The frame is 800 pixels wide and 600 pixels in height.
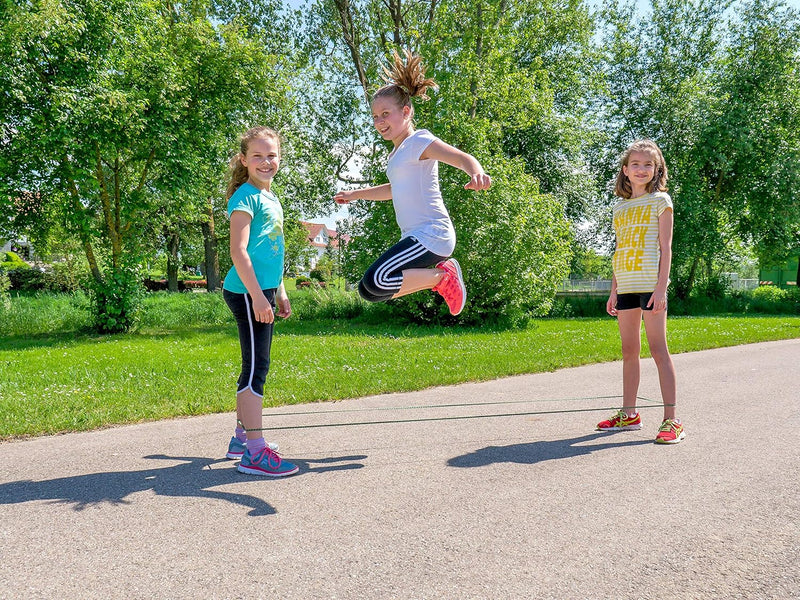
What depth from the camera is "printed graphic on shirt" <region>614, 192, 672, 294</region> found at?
179 inches

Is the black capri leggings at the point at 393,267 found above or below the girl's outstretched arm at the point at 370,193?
below

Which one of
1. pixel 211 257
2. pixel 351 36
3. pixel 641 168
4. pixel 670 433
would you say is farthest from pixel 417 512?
pixel 211 257

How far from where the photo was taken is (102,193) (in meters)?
14.3

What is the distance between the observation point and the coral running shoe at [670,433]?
4.23 metres

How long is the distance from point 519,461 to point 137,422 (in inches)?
128

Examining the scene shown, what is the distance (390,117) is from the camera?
423 cm

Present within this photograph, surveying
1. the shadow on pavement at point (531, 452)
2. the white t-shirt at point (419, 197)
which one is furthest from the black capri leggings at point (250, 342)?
the shadow on pavement at point (531, 452)

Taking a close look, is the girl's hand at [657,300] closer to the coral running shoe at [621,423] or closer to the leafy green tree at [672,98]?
the coral running shoe at [621,423]

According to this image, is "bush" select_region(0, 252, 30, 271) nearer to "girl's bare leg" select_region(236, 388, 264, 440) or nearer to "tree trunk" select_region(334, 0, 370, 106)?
"tree trunk" select_region(334, 0, 370, 106)

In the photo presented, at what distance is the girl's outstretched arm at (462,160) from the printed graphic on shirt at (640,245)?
4.81ft

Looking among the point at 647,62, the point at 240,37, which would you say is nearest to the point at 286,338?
the point at 240,37

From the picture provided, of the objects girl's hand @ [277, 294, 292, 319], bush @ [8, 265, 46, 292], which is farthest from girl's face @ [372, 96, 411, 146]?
bush @ [8, 265, 46, 292]

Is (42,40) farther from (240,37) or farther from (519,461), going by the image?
(519,461)

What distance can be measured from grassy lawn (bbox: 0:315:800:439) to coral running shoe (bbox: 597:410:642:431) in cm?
164
